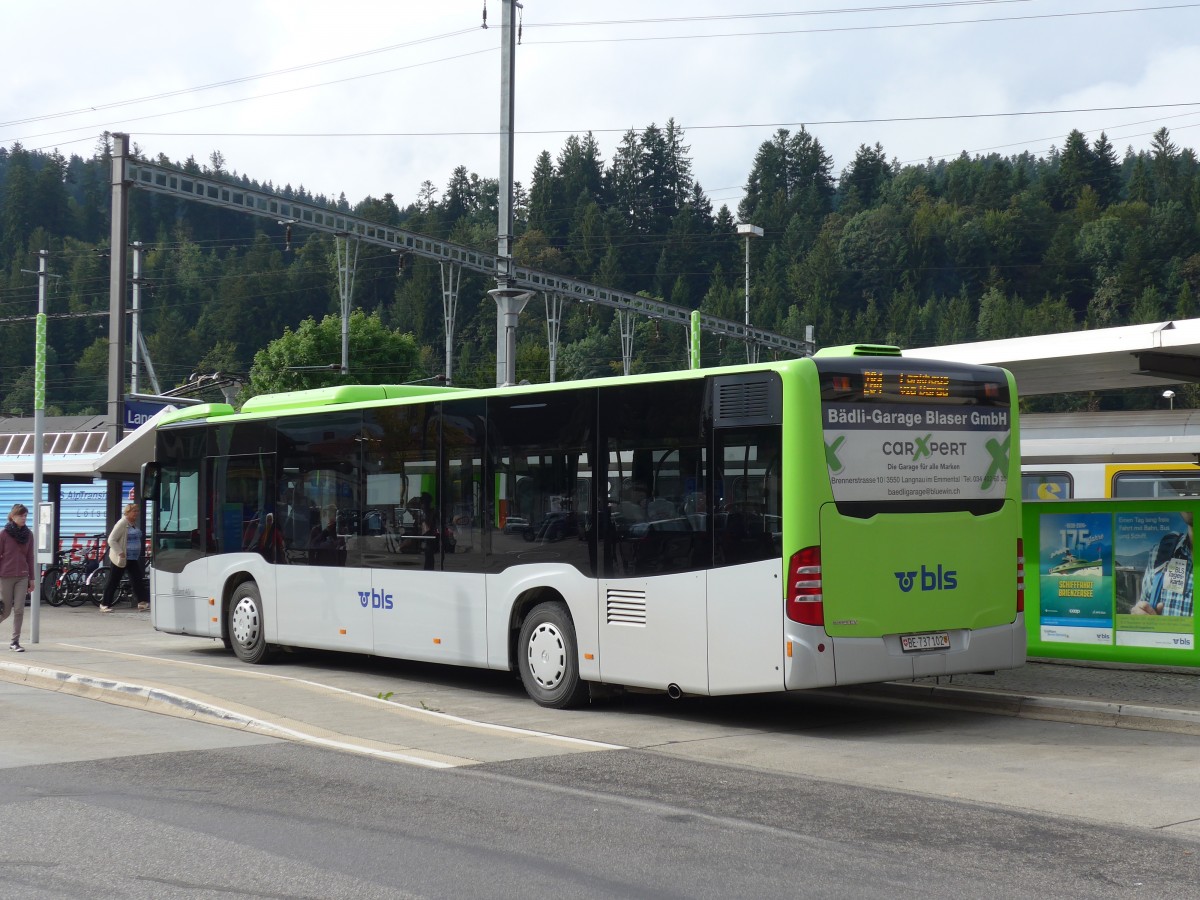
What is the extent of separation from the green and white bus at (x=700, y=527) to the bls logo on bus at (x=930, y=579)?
1 centimetres

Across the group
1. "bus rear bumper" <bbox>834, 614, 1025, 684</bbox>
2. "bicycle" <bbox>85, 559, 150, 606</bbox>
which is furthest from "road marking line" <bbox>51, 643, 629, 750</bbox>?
"bicycle" <bbox>85, 559, 150, 606</bbox>

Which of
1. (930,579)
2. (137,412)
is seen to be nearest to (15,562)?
(137,412)

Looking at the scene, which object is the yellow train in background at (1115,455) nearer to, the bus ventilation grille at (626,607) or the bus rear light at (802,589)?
the bus ventilation grille at (626,607)

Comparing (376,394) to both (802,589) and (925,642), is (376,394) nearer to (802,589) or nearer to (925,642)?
(802,589)

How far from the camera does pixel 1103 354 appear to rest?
13.9 m

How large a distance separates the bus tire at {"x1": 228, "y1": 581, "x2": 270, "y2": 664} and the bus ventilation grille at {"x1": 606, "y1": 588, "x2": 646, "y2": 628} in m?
5.88

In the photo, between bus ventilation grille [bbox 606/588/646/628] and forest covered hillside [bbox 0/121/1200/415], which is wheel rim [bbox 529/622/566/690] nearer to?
bus ventilation grille [bbox 606/588/646/628]

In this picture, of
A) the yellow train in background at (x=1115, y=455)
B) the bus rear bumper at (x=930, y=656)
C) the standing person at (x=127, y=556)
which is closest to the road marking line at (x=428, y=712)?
the bus rear bumper at (x=930, y=656)

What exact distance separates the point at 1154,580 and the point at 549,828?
826 centimetres

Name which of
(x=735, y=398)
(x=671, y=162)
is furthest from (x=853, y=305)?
(x=735, y=398)

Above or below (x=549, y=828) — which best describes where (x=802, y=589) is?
above

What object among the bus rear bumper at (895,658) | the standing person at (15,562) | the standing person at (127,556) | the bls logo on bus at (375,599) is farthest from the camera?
the standing person at (127,556)

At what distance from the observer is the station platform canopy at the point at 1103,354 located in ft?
43.4

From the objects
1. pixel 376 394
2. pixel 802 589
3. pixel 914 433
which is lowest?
pixel 802 589
